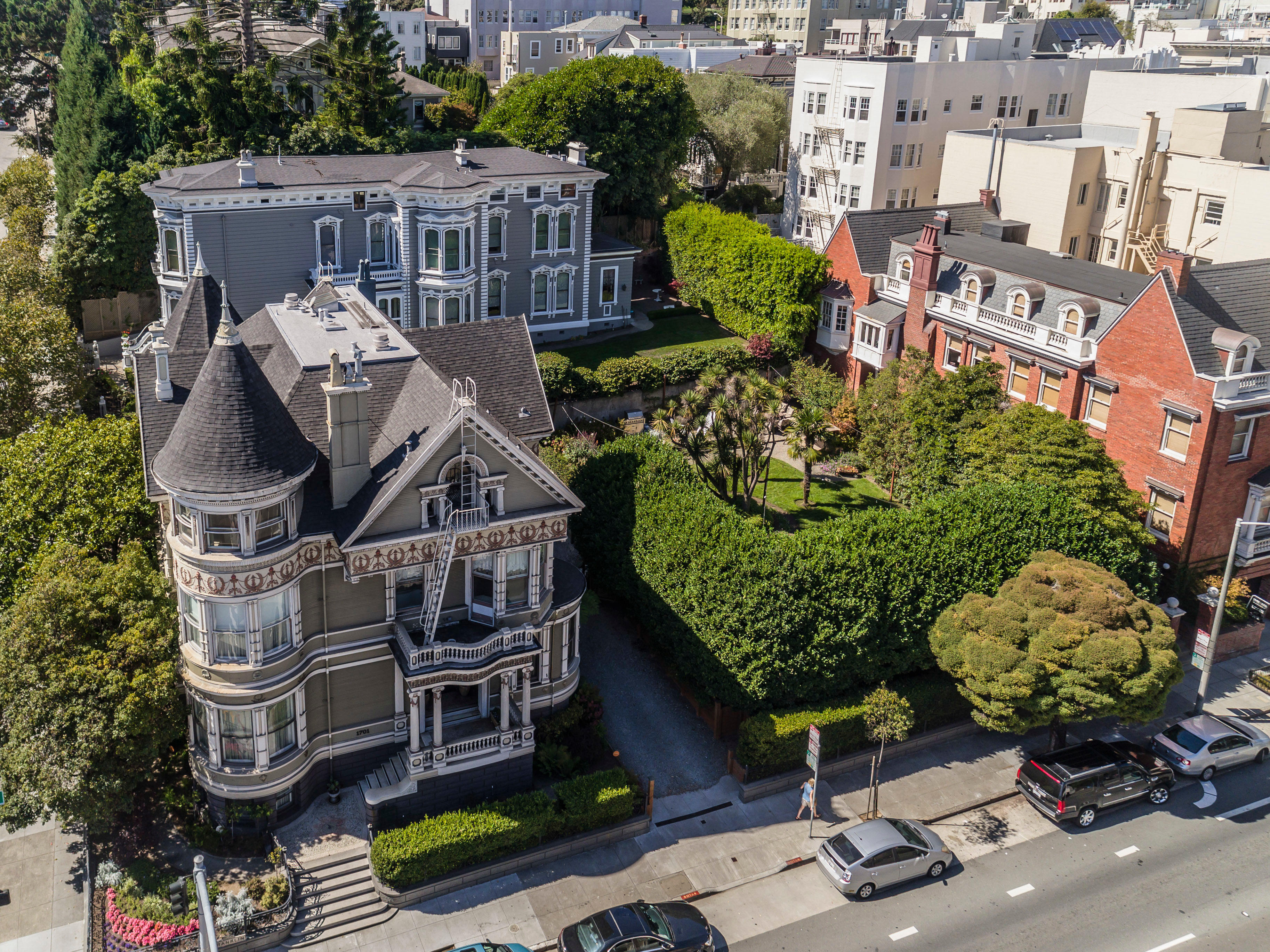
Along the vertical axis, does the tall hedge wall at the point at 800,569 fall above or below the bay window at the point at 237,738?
above

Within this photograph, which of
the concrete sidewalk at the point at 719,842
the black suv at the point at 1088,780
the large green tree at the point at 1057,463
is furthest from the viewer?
the large green tree at the point at 1057,463

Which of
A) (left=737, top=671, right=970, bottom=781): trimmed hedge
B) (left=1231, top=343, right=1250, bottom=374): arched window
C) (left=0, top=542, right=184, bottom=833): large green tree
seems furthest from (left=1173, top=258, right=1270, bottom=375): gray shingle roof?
(left=0, top=542, right=184, bottom=833): large green tree

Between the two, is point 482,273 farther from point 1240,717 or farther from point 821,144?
point 1240,717

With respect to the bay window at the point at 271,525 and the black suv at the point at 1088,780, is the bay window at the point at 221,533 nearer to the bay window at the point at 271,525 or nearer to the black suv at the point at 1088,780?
the bay window at the point at 271,525

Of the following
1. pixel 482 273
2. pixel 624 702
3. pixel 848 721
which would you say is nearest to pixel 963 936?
pixel 848 721

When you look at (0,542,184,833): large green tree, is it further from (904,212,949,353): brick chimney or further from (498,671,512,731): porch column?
(904,212,949,353): brick chimney

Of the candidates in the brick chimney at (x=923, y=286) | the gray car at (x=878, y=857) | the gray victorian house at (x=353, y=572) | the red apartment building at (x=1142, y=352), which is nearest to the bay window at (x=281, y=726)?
the gray victorian house at (x=353, y=572)

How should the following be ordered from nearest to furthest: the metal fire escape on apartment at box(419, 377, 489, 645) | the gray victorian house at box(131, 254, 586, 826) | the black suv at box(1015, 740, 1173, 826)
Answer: the gray victorian house at box(131, 254, 586, 826), the metal fire escape on apartment at box(419, 377, 489, 645), the black suv at box(1015, 740, 1173, 826)
